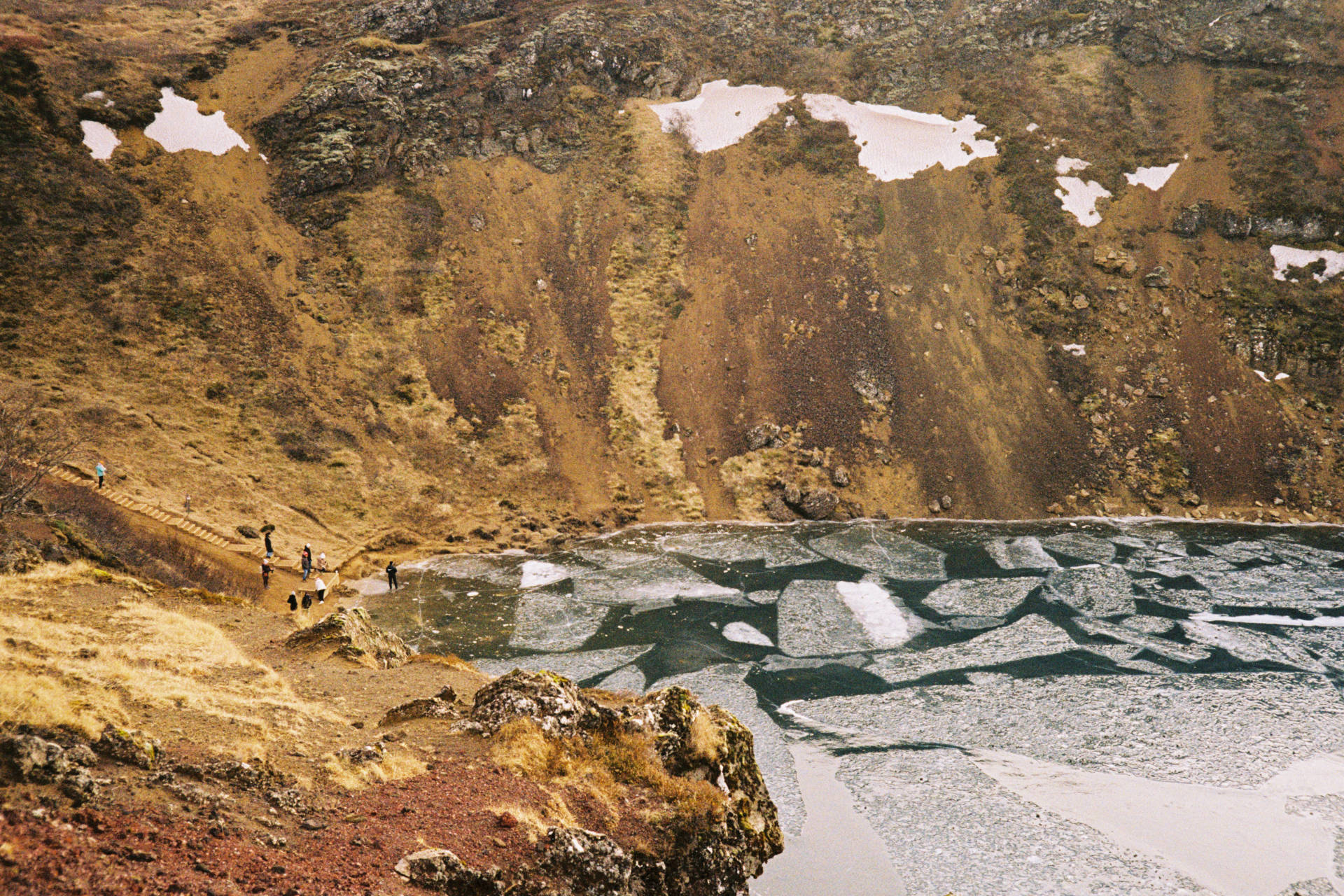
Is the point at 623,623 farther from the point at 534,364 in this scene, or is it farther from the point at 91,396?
the point at 91,396

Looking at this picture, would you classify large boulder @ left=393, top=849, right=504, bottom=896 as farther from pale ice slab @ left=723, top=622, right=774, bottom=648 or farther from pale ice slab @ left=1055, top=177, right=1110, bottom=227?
pale ice slab @ left=1055, top=177, right=1110, bottom=227

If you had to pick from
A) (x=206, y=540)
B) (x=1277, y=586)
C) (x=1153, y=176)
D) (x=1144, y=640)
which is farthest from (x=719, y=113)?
(x=1144, y=640)

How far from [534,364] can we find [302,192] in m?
22.1

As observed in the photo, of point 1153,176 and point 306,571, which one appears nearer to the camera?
point 306,571

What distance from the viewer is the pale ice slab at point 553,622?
111ft

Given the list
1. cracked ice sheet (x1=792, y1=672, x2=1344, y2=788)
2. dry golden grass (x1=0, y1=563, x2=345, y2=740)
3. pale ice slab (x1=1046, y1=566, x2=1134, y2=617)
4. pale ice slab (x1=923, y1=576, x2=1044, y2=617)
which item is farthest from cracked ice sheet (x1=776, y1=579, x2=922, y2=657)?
dry golden grass (x1=0, y1=563, x2=345, y2=740)

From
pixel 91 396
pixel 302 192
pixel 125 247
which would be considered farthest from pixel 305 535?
pixel 302 192

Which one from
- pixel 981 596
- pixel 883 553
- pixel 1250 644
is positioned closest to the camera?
pixel 1250 644

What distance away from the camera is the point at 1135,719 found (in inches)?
1033

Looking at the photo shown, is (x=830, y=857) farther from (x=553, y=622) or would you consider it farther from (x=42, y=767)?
(x=553, y=622)

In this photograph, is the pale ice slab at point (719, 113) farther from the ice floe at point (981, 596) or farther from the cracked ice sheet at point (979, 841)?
the cracked ice sheet at point (979, 841)

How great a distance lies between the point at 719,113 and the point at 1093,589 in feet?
164

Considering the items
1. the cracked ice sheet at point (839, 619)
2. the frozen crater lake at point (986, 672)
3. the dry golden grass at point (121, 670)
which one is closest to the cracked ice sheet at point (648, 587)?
the frozen crater lake at point (986, 672)

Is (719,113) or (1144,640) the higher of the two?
(719,113)
